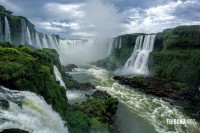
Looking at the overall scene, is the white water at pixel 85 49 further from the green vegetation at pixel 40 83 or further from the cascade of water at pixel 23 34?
the green vegetation at pixel 40 83

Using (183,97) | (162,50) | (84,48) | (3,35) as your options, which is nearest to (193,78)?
(183,97)

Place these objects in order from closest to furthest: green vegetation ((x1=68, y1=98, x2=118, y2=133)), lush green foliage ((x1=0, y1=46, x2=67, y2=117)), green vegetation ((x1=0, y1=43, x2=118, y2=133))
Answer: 1. lush green foliage ((x1=0, y1=46, x2=67, y2=117))
2. green vegetation ((x1=0, y1=43, x2=118, y2=133))
3. green vegetation ((x1=68, y1=98, x2=118, y2=133))

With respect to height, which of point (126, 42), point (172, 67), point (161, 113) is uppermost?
point (126, 42)

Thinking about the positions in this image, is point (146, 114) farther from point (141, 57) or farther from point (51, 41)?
point (51, 41)

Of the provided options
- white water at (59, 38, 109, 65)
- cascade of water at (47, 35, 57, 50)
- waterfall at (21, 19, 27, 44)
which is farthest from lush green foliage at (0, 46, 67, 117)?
white water at (59, 38, 109, 65)

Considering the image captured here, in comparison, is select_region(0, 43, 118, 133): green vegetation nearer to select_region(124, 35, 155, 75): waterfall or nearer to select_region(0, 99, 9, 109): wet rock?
select_region(0, 99, 9, 109): wet rock

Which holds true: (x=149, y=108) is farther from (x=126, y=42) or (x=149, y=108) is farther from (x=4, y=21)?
(x=126, y=42)
